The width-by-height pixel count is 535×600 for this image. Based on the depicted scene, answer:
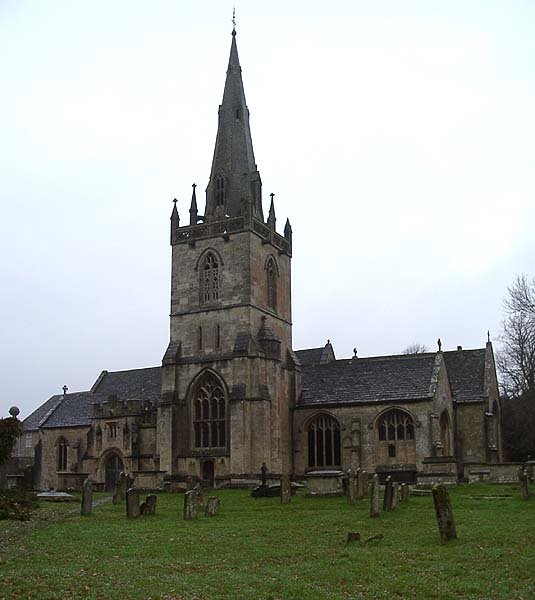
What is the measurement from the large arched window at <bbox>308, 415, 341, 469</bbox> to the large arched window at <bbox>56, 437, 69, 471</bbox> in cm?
2070

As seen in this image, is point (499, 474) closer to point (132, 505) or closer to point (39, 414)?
point (132, 505)

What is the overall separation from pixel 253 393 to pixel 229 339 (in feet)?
13.2

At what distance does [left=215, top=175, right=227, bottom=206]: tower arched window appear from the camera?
2191 inches

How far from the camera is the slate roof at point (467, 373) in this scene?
5231 cm

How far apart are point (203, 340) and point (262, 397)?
600 centimetres

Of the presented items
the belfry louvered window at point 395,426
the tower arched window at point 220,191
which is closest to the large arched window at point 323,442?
the belfry louvered window at point 395,426

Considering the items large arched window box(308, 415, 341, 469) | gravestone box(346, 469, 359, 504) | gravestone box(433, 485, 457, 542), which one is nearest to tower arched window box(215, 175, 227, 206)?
large arched window box(308, 415, 341, 469)

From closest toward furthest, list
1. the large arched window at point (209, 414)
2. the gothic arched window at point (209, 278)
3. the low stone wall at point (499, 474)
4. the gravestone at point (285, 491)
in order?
1. the gravestone at point (285, 491)
2. the low stone wall at point (499, 474)
3. the large arched window at point (209, 414)
4. the gothic arched window at point (209, 278)

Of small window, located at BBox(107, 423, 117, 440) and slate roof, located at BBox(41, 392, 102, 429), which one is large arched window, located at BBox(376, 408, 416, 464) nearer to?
small window, located at BBox(107, 423, 117, 440)

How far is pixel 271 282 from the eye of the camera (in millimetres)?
55688

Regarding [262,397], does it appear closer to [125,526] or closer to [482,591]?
[125,526]

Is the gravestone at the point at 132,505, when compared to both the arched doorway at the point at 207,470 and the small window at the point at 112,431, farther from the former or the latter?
the small window at the point at 112,431

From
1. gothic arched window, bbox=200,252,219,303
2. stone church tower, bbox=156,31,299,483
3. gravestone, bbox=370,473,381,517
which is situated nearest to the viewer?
gravestone, bbox=370,473,381,517

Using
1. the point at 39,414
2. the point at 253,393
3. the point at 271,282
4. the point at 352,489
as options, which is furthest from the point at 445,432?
the point at 39,414
